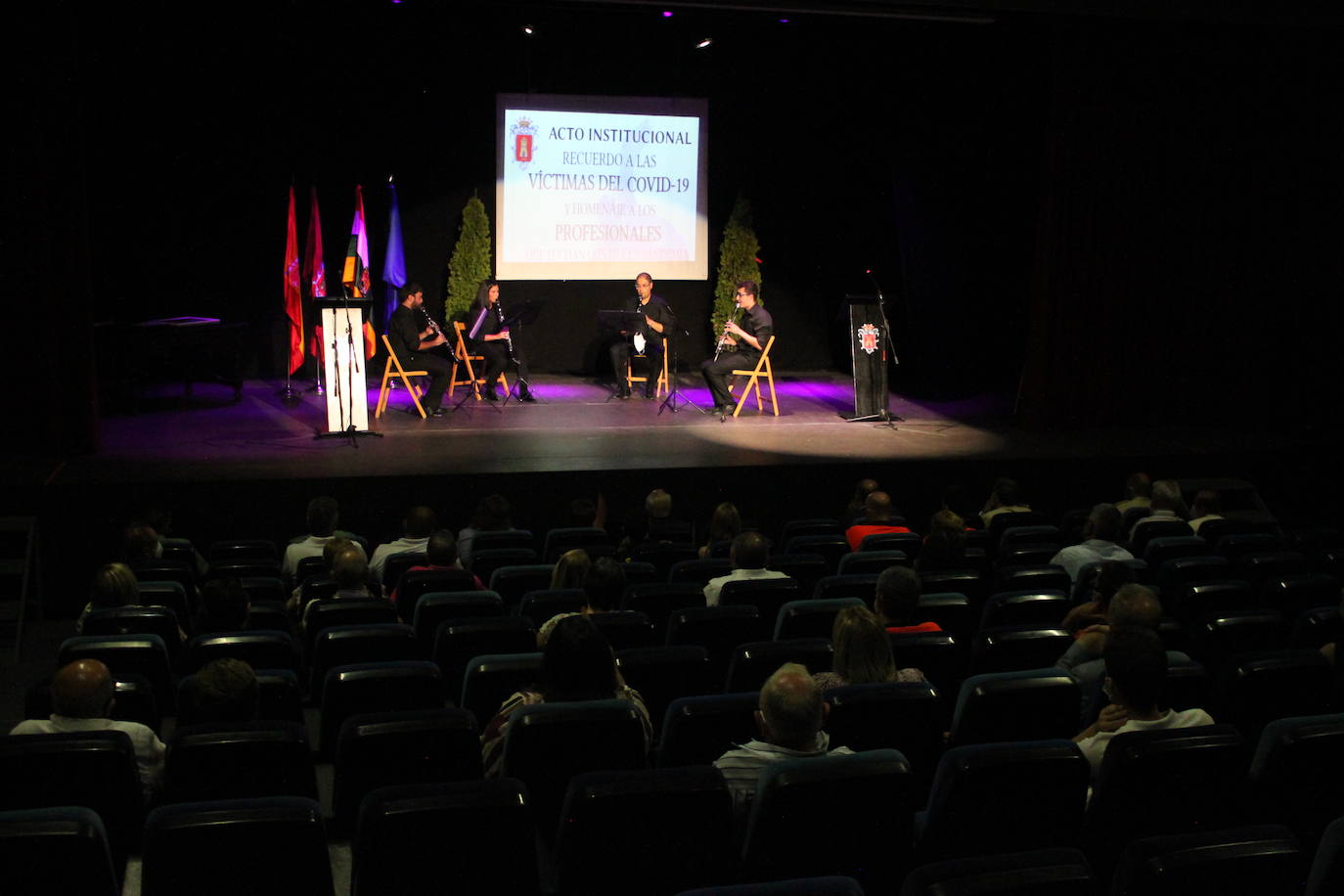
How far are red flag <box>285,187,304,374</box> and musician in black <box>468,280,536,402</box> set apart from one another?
1.72 m

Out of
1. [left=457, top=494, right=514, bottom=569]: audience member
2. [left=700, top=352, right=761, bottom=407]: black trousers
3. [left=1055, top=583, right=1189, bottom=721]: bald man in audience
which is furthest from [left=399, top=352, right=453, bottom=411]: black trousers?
[left=1055, top=583, right=1189, bottom=721]: bald man in audience

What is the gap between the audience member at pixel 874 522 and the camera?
291 inches

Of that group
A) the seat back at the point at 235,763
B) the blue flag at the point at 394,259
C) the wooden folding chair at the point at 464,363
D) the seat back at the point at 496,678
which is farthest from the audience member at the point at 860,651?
the blue flag at the point at 394,259

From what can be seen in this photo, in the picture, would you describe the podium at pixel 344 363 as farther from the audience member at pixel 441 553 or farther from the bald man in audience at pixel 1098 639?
the bald man in audience at pixel 1098 639

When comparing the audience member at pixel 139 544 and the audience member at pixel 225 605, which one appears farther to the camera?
the audience member at pixel 139 544

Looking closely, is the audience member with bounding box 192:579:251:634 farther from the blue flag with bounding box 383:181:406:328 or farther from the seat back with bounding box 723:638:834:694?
the blue flag with bounding box 383:181:406:328

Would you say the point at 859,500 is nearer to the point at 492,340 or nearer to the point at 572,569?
the point at 572,569

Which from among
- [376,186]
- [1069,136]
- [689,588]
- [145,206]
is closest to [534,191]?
[376,186]

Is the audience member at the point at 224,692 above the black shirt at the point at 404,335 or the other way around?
the other way around

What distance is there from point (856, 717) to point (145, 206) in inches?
441

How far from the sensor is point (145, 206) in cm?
1278

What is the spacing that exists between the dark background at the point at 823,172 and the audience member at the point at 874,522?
12.7ft

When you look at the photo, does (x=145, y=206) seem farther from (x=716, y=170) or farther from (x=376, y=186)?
(x=716, y=170)

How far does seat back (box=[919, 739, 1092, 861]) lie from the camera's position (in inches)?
118
